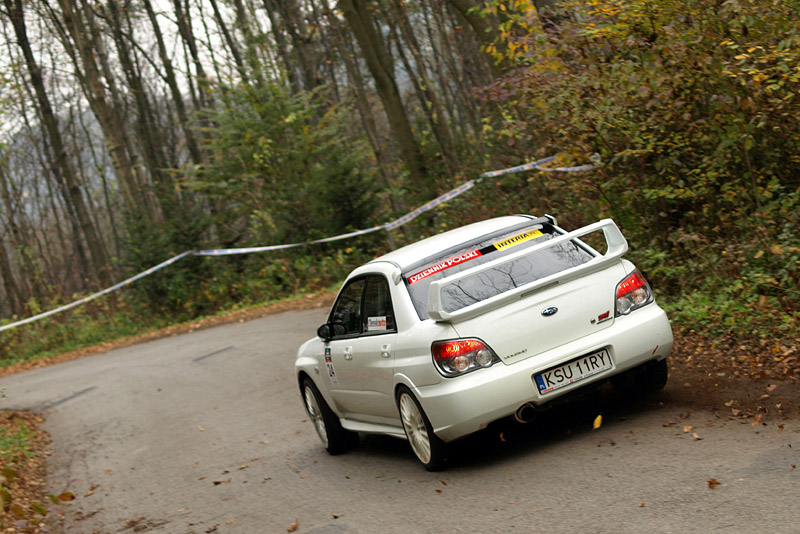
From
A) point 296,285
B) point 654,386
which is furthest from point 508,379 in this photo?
point 296,285

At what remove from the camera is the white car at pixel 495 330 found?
6.32 meters

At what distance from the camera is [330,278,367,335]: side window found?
25.8 ft

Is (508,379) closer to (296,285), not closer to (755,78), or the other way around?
(755,78)

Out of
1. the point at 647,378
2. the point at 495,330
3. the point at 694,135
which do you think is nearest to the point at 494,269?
the point at 495,330

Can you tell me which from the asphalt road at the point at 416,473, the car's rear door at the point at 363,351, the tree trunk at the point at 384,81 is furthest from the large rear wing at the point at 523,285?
the tree trunk at the point at 384,81

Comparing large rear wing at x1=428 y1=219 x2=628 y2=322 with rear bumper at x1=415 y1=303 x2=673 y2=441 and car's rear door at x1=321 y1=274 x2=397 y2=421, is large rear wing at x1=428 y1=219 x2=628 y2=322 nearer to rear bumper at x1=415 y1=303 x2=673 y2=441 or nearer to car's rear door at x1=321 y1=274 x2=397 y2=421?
rear bumper at x1=415 y1=303 x2=673 y2=441

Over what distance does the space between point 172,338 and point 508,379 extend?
16902mm

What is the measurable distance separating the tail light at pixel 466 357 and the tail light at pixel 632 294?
42.4 inches

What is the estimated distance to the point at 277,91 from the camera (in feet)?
90.1

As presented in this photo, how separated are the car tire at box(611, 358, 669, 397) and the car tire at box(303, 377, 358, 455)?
263cm

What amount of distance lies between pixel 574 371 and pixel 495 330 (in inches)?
25.8

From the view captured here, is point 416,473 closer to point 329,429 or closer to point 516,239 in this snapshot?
point 329,429

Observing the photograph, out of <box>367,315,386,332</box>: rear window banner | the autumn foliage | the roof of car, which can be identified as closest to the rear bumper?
<box>367,315,386,332</box>: rear window banner

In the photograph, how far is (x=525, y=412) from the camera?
638 centimetres
